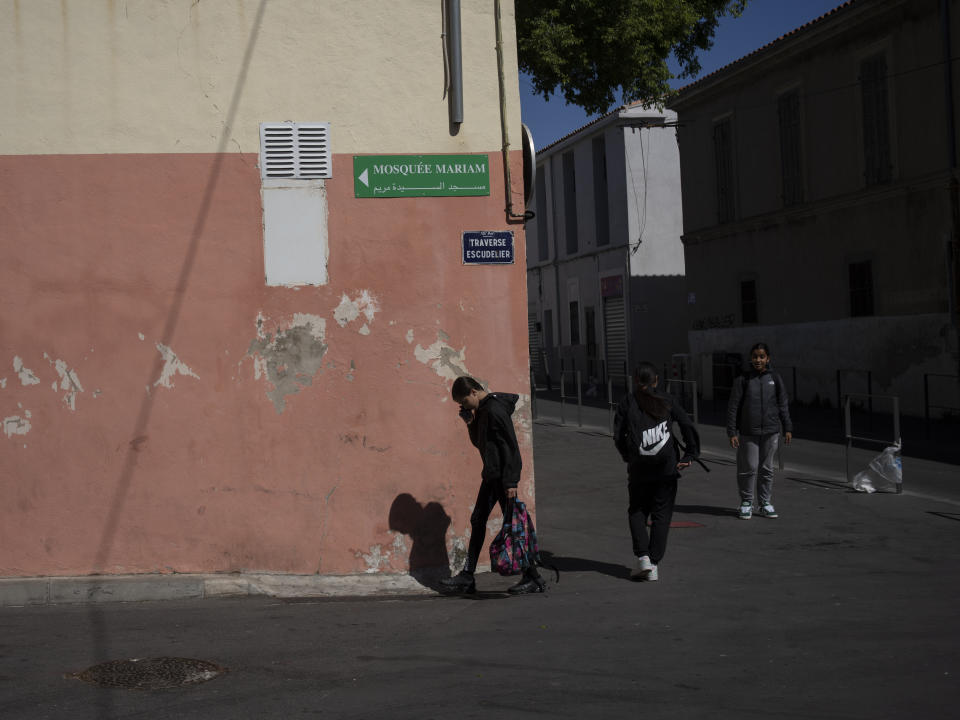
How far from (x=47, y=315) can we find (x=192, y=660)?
3229 mm

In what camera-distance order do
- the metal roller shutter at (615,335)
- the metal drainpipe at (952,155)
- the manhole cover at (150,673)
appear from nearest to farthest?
the manhole cover at (150,673) → the metal drainpipe at (952,155) → the metal roller shutter at (615,335)

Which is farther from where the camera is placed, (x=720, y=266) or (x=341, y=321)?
(x=720, y=266)

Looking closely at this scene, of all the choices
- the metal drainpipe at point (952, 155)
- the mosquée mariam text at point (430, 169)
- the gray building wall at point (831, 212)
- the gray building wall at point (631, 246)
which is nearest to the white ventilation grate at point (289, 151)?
the mosquée mariam text at point (430, 169)

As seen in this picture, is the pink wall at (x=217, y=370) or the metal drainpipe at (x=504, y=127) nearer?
the pink wall at (x=217, y=370)

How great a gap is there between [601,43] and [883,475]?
7899mm

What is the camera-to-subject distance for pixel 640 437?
8.40 metres

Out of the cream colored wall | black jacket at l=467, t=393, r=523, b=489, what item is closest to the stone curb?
black jacket at l=467, t=393, r=523, b=489

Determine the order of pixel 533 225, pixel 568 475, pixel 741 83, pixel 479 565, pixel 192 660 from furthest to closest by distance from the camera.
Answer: pixel 533 225
pixel 741 83
pixel 568 475
pixel 479 565
pixel 192 660

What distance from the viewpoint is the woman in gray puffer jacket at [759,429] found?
11047 mm

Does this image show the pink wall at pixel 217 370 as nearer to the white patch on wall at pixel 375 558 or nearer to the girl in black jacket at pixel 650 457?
the white patch on wall at pixel 375 558

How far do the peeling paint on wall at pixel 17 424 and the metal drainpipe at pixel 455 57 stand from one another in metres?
3.83

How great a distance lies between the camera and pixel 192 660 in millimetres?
6129

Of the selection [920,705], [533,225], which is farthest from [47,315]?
[533,225]

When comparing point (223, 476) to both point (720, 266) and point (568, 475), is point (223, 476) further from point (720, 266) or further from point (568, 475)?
point (720, 266)
